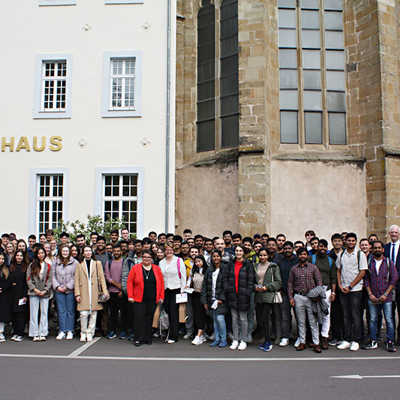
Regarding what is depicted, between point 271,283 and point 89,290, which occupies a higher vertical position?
point 271,283

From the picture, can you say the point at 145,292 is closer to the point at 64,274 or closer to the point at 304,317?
the point at 64,274

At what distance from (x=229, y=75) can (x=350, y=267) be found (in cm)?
982

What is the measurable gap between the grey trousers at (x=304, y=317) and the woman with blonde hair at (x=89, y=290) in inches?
143

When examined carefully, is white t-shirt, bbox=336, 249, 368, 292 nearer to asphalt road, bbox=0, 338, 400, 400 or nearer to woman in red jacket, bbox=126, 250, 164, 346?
asphalt road, bbox=0, 338, 400, 400

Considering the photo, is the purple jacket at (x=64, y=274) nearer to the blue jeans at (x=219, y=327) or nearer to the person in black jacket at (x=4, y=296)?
the person in black jacket at (x=4, y=296)

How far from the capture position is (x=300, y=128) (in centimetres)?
1655

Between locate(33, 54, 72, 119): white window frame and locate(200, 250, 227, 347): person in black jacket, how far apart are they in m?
8.82

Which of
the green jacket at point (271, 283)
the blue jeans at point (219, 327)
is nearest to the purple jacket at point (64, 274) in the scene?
the blue jeans at point (219, 327)

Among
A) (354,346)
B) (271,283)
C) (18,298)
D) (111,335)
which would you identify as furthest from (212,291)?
(18,298)

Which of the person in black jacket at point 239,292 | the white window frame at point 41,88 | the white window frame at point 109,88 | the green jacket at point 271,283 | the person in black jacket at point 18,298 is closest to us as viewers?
the person in black jacket at point 239,292

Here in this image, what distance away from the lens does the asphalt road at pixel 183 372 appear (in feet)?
18.7

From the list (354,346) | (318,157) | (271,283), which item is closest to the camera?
(354,346)

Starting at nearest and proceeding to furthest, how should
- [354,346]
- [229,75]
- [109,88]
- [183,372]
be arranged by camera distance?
[183,372], [354,346], [109,88], [229,75]

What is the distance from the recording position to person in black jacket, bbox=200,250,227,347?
29.1ft
